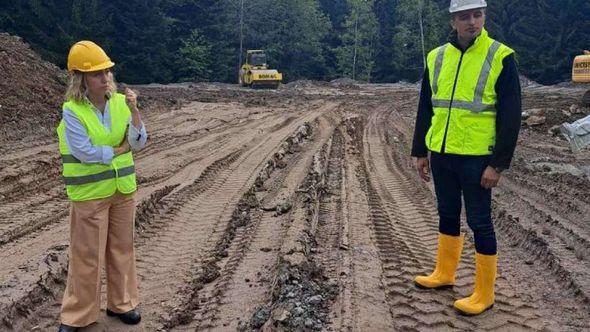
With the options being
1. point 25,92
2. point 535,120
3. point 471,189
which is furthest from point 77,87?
point 535,120

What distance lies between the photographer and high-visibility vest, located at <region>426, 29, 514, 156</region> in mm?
3719

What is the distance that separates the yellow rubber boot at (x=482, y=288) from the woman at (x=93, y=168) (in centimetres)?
235

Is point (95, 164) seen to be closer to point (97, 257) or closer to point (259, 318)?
point (97, 257)

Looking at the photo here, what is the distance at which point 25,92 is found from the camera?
46.6 ft

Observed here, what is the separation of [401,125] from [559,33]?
34.6 metres

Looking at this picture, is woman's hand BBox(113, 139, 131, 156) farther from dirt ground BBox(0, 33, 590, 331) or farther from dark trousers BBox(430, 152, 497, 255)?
dark trousers BBox(430, 152, 497, 255)

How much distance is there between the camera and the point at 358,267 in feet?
16.1

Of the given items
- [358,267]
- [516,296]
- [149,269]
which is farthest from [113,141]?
[516,296]

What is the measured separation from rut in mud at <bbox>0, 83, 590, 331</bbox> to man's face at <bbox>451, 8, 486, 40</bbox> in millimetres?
1890

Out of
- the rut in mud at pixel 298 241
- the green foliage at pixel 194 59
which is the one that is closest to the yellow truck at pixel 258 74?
the green foliage at pixel 194 59

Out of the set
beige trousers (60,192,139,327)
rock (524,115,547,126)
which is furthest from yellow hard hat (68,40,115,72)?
rock (524,115,547,126)

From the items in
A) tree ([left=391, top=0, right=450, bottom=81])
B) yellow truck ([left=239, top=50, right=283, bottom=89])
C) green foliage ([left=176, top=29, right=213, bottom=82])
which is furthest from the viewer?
tree ([left=391, top=0, right=450, bottom=81])

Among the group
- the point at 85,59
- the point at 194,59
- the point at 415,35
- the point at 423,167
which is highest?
the point at 415,35

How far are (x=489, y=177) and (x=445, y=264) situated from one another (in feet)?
3.01
